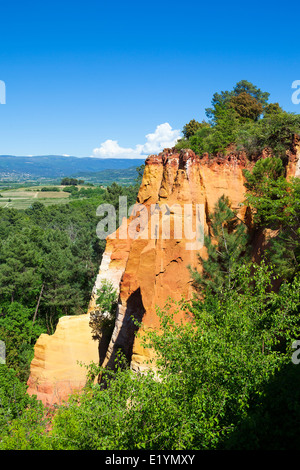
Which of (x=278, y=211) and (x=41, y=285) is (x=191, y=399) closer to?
(x=278, y=211)

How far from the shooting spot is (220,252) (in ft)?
51.5

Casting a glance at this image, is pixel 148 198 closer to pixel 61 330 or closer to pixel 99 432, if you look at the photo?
pixel 61 330

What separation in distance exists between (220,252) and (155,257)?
10.1ft

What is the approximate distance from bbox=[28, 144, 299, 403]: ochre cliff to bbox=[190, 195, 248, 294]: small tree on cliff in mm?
966

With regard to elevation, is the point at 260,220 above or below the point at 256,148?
below

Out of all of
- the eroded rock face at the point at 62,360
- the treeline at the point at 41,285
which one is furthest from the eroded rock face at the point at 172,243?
the treeline at the point at 41,285

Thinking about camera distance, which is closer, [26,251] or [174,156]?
[174,156]

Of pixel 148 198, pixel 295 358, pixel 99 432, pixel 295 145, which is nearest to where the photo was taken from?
pixel 99 432

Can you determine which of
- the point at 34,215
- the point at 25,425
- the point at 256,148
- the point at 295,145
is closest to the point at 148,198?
the point at 256,148

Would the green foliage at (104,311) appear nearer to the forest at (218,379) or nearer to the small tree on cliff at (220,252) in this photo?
the forest at (218,379)

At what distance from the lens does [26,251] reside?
131ft

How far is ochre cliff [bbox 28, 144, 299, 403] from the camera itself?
1623 centimetres

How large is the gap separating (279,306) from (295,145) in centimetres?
1015

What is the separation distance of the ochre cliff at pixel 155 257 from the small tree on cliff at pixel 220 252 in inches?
38.0
